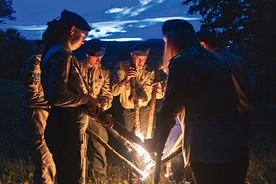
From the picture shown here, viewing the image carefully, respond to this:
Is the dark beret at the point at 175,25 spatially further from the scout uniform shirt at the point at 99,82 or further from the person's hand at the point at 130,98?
the person's hand at the point at 130,98

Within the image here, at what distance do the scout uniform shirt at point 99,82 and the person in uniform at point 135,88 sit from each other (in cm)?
14

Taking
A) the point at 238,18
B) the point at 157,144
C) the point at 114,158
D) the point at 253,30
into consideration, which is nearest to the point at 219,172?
the point at 157,144

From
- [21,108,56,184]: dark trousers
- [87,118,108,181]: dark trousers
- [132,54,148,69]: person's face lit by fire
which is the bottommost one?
[87,118,108,181]: dark trousers

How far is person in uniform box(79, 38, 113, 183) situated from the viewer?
6.27 meters

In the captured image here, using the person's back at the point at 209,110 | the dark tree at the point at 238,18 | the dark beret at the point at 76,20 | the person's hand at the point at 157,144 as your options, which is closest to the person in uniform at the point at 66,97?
the dark beret at the point at 76,20

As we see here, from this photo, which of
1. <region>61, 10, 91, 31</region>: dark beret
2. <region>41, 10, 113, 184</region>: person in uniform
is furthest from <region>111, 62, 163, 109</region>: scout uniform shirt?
<region>61, 10, 91, 31</region>: dark beret

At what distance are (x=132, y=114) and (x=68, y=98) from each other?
3179 millimetres

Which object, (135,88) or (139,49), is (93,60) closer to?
(139,49)

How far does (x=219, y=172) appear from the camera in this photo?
10.2 ft

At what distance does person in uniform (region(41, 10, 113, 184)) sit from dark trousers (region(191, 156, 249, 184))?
4.37ft

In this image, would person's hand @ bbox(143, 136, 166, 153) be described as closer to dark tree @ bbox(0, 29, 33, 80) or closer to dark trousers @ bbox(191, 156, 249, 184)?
dark trousers @ bbox(191, 156, 249, 184)

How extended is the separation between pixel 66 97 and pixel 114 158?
4.36 metres

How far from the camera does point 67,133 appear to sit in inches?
154

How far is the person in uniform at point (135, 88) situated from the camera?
21.6 ft
